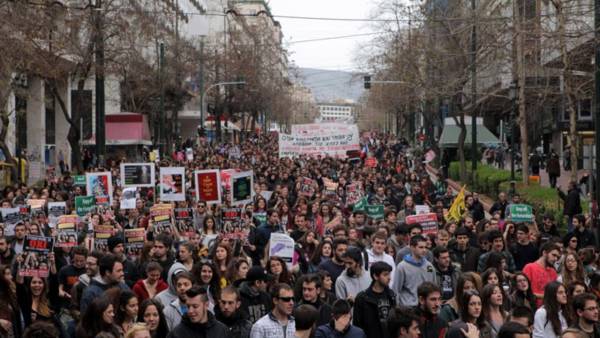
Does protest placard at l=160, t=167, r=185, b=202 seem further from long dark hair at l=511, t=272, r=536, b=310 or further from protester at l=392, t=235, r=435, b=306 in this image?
long dark hair at l=511, t=272, r=536, b=310

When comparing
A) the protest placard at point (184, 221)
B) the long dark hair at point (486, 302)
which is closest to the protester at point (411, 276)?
the long dark hair at point (486, 302)

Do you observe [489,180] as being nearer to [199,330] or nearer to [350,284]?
[350,284]

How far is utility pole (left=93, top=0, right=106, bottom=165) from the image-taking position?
28.3 metres

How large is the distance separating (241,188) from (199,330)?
13628 mm

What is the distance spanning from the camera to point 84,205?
20625 millimetres

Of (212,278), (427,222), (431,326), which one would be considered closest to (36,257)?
(212,278)

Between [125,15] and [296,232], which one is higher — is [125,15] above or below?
above

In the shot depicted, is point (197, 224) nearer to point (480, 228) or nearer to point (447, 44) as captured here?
point (480, 228)

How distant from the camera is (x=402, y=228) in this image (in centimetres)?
1405

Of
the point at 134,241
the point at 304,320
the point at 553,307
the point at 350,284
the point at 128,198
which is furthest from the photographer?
the point at 128,198

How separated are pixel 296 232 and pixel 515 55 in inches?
643

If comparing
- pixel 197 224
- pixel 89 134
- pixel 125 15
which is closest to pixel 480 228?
pixel 197 224

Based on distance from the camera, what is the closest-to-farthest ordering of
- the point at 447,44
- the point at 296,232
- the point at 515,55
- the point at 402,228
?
1. the point at 402,228
2. the point at 296,232
3. the point at 515,55
4. the point at 447,44

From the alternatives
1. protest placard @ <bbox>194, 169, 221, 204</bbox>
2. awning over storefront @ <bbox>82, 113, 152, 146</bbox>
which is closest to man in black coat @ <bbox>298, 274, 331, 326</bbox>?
protest placard @ <bbox>194, 169, 221, 204</bbox>
